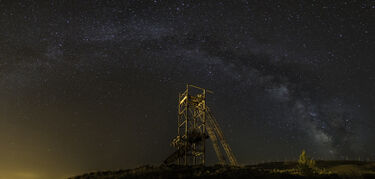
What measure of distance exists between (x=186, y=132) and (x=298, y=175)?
548 inches

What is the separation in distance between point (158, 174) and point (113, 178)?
311 cm

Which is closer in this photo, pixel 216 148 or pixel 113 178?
pixel 113 178

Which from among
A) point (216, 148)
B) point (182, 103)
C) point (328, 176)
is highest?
point (182, 103)

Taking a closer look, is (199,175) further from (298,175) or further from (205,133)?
(205,133)

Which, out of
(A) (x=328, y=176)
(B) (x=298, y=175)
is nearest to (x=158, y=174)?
(B) (x=298, y=175)

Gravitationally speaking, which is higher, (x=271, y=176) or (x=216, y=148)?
(x=216, y=148)

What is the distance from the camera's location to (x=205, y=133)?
32.6m

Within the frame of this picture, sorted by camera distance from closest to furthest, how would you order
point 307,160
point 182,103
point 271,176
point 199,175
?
point 199,175, point 271,176, point 307,160, point 182,103

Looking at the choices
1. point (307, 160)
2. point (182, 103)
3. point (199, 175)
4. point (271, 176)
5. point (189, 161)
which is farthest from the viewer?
point (182, 103)

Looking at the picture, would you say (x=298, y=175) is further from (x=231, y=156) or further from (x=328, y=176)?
(x=231, y=156)

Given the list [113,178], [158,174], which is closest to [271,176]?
[158,174]

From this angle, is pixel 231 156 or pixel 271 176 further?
pixel 231 156

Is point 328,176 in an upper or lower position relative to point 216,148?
lower

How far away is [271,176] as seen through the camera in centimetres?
2067
